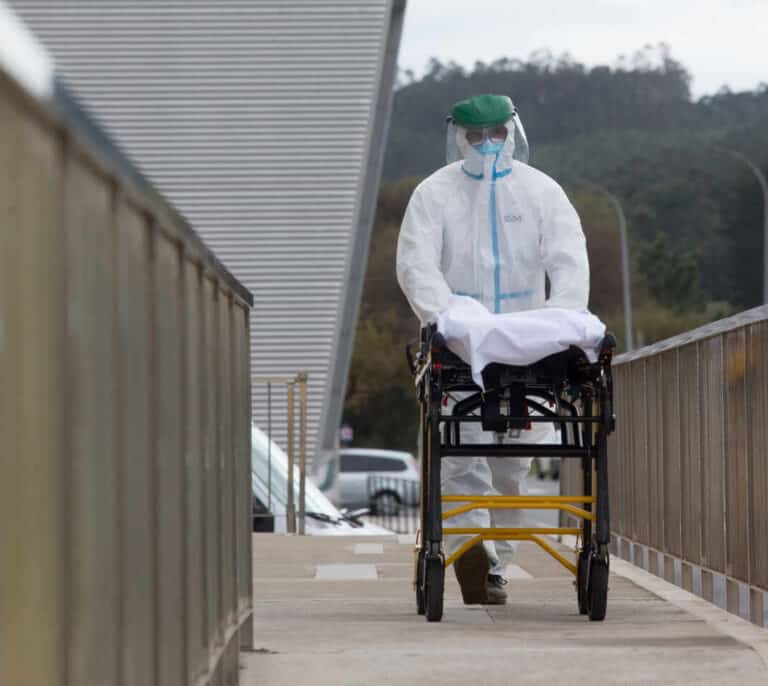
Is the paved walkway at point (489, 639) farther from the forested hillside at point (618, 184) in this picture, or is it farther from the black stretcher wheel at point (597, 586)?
the forested hillside at point (618, 184)

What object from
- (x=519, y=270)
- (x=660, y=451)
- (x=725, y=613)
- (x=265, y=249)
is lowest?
(x=725, y=613)

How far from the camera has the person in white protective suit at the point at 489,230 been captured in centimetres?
718

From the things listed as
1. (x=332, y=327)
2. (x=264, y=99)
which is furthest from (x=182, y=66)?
(x=332, y=327)

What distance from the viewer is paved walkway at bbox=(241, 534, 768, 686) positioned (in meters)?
4.68

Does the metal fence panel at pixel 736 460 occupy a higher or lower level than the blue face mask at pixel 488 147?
lower

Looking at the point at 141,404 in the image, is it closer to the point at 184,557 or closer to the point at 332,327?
the point at 184,557

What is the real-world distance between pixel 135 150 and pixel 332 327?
5042mm

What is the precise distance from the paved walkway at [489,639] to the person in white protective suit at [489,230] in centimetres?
53

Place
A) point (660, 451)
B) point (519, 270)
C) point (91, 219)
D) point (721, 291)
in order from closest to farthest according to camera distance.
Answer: point (91, 219)
point (519, 270)
point (660, 451)
point (721, 291)

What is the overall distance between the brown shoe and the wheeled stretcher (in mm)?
285

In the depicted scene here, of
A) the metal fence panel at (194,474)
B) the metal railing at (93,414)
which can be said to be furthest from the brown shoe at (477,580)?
the metal railing at (93,414)

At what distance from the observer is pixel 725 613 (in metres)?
6.62

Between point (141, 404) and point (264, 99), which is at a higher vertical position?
point (264, 99)

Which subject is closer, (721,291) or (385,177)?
(385,177)
